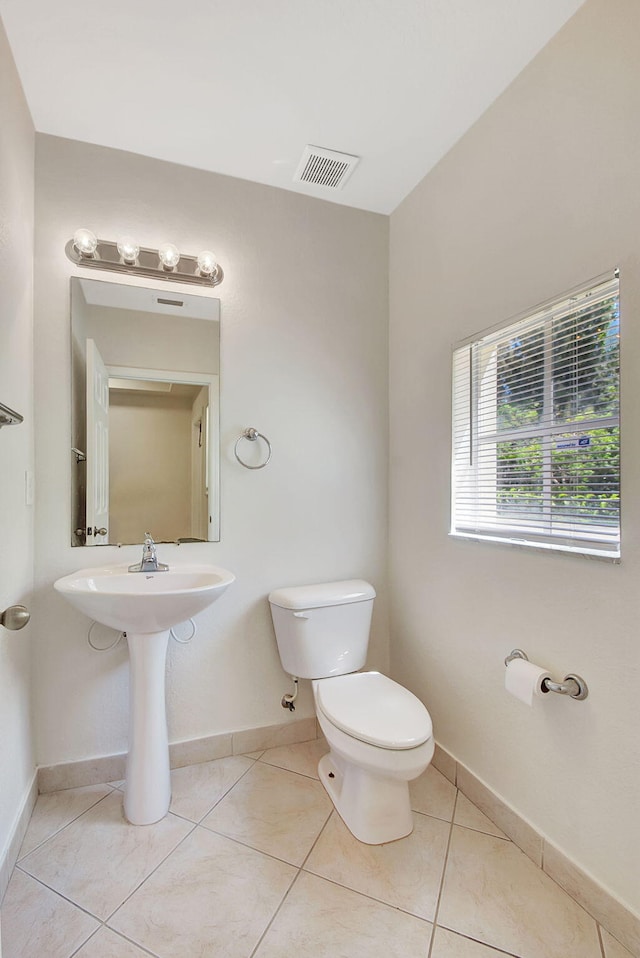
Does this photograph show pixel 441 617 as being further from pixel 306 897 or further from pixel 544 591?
pixel 306 897

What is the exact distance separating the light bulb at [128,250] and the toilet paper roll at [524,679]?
1964 mm

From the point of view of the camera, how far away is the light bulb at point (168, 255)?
5.97 ft

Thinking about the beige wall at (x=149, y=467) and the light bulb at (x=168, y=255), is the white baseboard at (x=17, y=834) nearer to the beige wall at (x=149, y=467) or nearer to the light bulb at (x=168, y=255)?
the beige wall at (x=149, y=467)

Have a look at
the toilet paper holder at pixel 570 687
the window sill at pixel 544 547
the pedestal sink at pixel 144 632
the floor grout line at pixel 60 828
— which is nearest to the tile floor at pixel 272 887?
the floor grout line at pixel 60 828

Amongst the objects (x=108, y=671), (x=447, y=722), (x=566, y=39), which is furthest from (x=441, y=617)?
(x=566, y=39)

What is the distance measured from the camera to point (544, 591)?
1.41m

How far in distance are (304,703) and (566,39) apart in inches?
99.2

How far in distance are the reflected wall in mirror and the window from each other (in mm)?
1023

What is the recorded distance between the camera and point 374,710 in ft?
5.09

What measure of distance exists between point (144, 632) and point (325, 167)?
6.35ft

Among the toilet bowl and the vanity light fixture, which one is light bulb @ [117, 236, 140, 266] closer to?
the vanity light fixture

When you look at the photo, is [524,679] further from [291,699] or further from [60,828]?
[60,828]

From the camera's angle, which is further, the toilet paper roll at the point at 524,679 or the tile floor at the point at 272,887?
the toilet paper roll at the point at 524,679

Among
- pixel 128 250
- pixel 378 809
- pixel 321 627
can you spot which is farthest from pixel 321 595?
pixel 128 250
